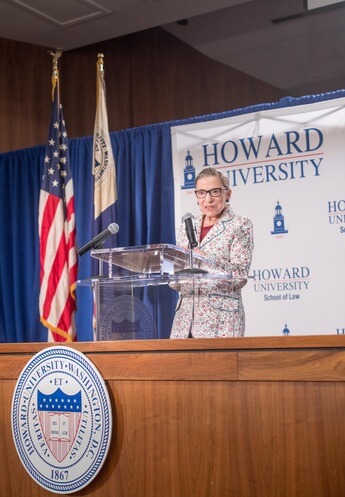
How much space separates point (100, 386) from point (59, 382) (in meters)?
0.13

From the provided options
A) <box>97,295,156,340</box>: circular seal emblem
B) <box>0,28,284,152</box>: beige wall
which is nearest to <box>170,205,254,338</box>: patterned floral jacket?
<box>97,295,156,340</box>: circular seal emblem

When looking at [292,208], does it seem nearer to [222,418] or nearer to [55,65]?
[55,65]

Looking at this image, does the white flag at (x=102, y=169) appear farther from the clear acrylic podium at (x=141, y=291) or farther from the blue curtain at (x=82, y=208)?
the clear acrylic podium at (x=141, y=291)

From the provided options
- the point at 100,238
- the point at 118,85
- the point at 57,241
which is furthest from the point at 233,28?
the point at 100,238

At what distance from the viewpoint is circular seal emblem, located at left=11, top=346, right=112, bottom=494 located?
2.09 metres

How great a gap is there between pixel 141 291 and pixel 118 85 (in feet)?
13.6

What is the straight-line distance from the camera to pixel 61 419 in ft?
7.00

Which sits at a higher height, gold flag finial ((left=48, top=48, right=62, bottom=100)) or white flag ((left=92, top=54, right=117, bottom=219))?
gold flag finial ((left=48, top=48, right=62, bottom=100))

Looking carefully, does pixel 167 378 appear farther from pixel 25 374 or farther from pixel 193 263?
pixel 193 263

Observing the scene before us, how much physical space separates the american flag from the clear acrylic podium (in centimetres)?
229

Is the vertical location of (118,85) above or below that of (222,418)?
above

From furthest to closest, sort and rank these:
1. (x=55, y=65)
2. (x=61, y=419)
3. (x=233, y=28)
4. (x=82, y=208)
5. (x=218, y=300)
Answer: (x=233, y=28) → (x=82, y=208) → (x=55, y=65) → (x=218, y=300) → (x=61, y=419)

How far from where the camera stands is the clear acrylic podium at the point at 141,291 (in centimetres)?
243

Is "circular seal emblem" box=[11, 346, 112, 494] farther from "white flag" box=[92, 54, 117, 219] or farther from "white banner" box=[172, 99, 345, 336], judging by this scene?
"white flag" box=[92, 54, 117, 219]
